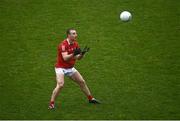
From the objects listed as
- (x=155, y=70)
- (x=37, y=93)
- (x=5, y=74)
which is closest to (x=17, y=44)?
(x=5, y=74)

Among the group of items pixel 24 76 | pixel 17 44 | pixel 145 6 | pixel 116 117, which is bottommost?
pixel 116 117

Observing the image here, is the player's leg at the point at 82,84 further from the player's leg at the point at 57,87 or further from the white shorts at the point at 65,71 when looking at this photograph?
the player's leg at the point at 57,87

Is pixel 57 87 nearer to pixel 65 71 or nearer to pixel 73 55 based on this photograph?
pixel 65 71

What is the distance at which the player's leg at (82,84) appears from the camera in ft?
→ 51.1

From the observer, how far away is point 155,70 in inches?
733

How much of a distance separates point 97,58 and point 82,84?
4.27m

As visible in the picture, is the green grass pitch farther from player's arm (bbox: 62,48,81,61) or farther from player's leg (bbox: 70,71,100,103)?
player's arm (bbox: 62,48,81,61)

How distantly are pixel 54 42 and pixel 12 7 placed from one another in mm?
3931

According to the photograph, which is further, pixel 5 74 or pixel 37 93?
pixel 5 74

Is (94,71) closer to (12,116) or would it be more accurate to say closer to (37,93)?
(37,93)

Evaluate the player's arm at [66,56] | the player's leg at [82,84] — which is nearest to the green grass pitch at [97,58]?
the player's leg at [82,84]

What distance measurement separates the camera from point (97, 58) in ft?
65.2

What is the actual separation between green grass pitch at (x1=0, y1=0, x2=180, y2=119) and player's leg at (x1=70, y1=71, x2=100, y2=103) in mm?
250

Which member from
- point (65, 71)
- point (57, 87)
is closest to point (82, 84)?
point (65, 71)
